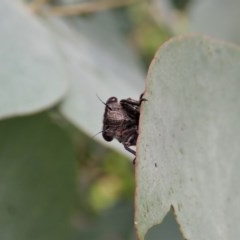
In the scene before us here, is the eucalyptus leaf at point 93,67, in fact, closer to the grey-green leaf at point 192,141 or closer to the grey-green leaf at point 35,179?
the grey-green leaf at point 35,179

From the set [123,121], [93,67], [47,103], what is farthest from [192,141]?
[93,67]

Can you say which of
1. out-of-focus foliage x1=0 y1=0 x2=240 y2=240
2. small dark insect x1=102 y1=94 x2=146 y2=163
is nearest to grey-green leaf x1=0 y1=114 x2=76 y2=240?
out-of-focus foliage x1=0 y1=0 x2=240 y2=240

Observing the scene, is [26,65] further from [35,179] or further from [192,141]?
[192,141]

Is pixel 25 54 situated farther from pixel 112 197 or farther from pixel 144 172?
pixel 112 197

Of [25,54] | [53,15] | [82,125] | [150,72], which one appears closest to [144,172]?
[150,72]

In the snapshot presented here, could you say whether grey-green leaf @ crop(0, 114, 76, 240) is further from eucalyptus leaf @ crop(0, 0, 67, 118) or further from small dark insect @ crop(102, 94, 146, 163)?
small dark insect @ crop(102, 94, 146, 163)
